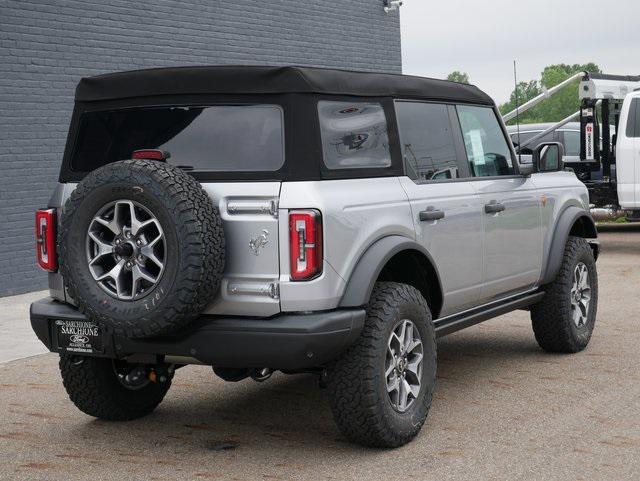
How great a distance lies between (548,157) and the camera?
7582mm

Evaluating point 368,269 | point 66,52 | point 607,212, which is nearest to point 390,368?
point 368,269

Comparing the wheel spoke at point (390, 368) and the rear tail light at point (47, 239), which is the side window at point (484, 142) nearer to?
the wheel spoke at point (390, 368)

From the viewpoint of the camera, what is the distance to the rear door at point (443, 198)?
5.98m

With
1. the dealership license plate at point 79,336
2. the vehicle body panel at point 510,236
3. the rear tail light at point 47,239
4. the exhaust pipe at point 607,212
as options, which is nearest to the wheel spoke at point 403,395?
the vehicle body panel at point 510,236

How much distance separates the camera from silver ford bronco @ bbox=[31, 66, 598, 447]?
500cm

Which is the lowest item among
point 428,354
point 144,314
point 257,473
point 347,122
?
point 257,473

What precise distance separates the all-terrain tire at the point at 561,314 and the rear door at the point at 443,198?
48.5 inches

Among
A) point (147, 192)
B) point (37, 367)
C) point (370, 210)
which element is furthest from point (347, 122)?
point (37, 367)

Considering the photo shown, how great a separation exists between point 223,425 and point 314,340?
140cm

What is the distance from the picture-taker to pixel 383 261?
17.6 ft

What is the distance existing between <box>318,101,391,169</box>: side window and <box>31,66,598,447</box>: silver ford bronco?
1cm

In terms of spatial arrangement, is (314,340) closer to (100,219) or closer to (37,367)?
(100,219)

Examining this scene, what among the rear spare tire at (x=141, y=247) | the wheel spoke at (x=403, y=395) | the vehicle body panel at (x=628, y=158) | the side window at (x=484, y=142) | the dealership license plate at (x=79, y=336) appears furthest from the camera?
the vehicle body panel at (x=628, y=158)

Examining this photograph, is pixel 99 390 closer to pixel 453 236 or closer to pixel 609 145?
pixel 453 236
